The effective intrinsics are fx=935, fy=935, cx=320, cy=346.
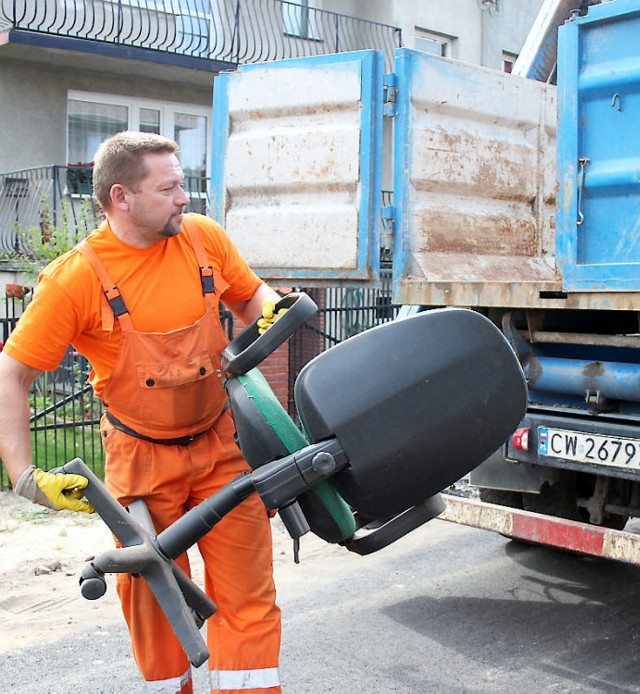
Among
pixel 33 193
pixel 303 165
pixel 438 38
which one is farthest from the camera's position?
pixel 438 38

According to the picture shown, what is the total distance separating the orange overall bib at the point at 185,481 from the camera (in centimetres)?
280

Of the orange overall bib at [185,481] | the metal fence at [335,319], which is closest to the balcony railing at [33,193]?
the metal fence at [335,319]

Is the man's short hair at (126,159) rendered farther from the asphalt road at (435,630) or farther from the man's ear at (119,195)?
the asphalt road at (435,630)

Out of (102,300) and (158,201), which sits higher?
(158,201)

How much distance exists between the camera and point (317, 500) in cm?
215

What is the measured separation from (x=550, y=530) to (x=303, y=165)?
2305 mm

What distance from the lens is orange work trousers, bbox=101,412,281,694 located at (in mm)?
2809

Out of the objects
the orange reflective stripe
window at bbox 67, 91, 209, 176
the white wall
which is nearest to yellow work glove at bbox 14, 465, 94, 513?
the orange reflective stripe

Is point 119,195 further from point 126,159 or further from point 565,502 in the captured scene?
point 565,502

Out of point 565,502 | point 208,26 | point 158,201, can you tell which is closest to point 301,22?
point 208,26

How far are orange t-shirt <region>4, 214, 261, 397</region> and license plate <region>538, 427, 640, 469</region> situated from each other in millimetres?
1707

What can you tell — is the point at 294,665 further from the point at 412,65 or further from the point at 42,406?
the point at 42,406

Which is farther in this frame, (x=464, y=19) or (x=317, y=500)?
(x=464, y=19)

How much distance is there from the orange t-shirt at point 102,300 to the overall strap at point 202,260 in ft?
0.06
